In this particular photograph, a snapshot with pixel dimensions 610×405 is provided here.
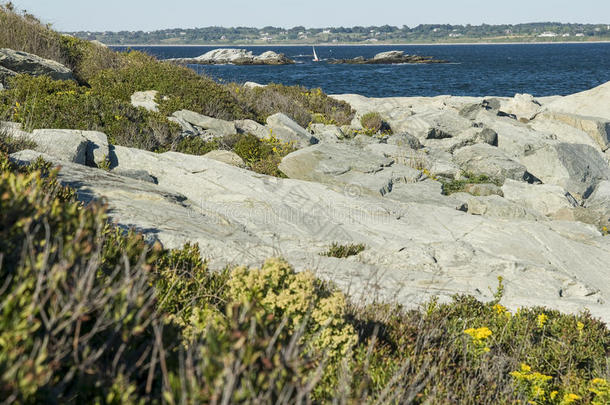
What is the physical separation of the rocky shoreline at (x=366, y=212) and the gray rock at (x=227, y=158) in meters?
0.04

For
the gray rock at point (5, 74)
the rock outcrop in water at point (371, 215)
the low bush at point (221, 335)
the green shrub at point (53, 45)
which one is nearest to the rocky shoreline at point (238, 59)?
the green shrub at point (53, 45)

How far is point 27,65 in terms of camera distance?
51.2 ft

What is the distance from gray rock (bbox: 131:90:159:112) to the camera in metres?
15.8

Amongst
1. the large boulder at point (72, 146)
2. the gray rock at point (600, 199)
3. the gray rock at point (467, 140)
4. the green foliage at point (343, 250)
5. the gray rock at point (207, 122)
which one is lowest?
the gray rock at point (600, 199)

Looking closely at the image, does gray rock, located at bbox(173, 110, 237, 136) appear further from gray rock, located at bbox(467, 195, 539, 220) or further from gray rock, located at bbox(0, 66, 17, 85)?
gray rock, located at bbox(467, 195, 539, 220)

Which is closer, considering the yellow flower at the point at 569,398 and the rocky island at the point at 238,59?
the yellow flower at the point at 569,398

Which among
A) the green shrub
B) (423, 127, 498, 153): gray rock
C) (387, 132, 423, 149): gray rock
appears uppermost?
the green shrub

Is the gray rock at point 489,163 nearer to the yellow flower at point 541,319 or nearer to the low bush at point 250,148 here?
the low bush at point 250,148

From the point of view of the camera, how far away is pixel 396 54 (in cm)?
12638

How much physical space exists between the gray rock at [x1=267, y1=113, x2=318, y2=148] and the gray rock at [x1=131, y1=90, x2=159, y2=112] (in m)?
3.96

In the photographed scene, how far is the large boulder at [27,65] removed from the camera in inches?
602

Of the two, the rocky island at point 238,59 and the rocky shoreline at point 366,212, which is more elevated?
the rocky island at point 238,59

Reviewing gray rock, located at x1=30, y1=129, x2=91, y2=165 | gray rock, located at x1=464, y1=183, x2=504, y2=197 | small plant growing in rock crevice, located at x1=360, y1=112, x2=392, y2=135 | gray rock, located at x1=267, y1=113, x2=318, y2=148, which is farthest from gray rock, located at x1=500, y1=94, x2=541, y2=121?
gray rock, located at x1=30, y1=129, x2=91, y2=165

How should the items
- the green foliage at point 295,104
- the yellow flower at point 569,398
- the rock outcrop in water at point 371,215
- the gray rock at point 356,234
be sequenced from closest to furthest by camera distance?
the yellow flower at point 569,398, the gray rock at point 356,234, the rock outcrop in water at point 371,215, the green foliage at point 295,104
